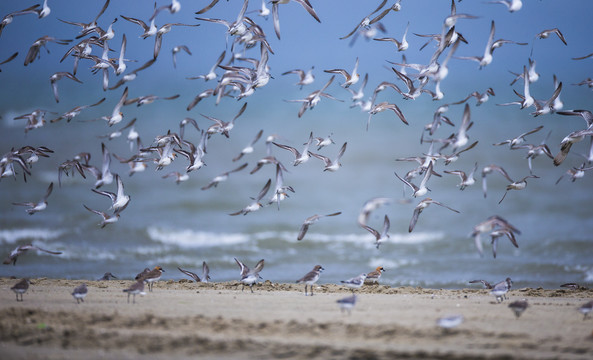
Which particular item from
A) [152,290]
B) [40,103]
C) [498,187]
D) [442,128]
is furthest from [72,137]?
[152,290]

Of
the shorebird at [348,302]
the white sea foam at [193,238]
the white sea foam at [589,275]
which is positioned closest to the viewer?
the shorebird at [348,302]

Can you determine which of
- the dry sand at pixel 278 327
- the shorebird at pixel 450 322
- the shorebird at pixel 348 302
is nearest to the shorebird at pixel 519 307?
the dry sand at pixel 278 327

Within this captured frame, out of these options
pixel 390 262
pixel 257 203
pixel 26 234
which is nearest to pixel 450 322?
pixel 257 203

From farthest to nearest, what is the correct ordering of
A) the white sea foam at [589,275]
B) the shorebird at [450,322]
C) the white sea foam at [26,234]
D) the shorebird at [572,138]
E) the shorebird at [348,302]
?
1. the white sea foam at [26,234]
2. the white sea foam at [589,275]
3. the shorebird at [572,138]
4. the shorebird at [348,302]
5. the shorebird at [450,322]

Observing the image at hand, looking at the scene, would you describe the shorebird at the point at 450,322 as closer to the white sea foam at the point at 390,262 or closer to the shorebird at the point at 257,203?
the shorebird at the point at 257,203

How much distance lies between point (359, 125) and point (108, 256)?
20.5 m

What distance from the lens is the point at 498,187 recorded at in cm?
2795

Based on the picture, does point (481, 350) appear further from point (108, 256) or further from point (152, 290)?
point (108, 256)

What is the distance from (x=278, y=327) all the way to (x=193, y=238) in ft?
48.5

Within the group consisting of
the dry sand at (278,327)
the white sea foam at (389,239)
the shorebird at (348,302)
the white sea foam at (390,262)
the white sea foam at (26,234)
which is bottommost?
the dry sand at (278,327)

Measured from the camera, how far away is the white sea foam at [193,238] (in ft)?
71.8

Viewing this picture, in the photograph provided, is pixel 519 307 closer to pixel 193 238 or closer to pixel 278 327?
pixel 278 327

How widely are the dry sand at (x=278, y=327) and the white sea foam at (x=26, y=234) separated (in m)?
10.9

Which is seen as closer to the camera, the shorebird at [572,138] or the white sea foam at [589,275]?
the shorebird at [572,138]
